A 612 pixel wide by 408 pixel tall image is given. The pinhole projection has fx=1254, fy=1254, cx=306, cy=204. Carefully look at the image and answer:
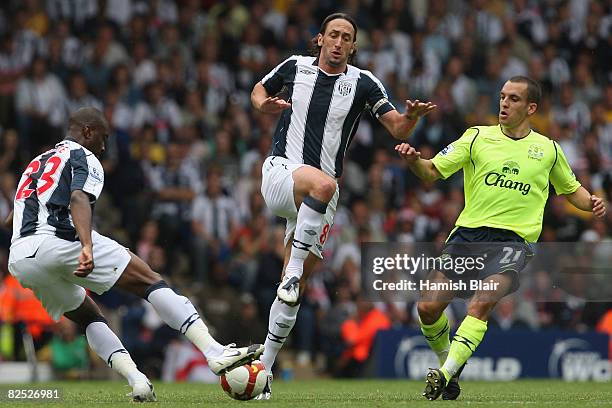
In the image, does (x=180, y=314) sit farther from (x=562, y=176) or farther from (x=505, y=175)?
(x=562, y=176)

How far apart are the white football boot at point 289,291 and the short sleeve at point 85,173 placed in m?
1.54

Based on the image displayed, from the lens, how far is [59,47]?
18859 millimetres

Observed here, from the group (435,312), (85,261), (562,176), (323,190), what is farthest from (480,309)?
(85,261)

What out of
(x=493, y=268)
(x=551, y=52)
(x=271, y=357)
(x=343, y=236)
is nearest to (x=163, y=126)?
(x=343, y=236)

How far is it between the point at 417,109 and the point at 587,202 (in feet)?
5.12

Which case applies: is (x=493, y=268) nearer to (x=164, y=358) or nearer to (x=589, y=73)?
(x=164, y=358)

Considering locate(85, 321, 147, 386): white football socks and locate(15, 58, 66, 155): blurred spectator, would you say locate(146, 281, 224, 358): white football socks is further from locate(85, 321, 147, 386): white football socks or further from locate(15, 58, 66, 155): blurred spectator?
locate(15, 58, 66, 155): blurred spectator

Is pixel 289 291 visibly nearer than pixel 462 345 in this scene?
No

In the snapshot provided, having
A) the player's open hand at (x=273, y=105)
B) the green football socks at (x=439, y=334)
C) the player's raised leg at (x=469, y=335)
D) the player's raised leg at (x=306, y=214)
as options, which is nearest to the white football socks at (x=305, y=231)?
the player's raised leg at (x=306, y=214)

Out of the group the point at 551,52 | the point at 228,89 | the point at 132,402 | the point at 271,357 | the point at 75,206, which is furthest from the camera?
the point at 551,52

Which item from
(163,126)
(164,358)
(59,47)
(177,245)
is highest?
(59,47)

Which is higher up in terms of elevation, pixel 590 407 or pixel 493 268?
pixel 493 268

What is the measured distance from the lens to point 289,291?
917 centimetres

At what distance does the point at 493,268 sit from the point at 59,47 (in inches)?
445
